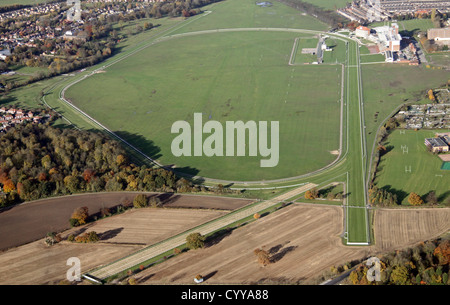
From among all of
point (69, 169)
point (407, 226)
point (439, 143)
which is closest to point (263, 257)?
point (407, 226)

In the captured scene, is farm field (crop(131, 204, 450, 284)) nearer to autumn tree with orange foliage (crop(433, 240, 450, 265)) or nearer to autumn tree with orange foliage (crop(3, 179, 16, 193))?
autumn tree with orange foliage (crop(433, 240, 450, 265))

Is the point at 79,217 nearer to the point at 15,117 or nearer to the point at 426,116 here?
the point at 15,117

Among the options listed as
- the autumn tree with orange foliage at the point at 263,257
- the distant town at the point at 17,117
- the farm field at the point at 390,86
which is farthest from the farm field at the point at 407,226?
the distant town at the point at 17,117

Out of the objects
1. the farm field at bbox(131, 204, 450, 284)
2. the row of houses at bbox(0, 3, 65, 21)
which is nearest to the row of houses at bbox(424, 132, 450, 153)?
the farm field at bbox(131, 204, 450, 284)

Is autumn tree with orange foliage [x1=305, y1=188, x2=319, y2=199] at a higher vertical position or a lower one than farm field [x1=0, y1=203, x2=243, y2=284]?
higher

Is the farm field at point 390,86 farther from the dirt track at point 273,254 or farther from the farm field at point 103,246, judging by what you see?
the farm field at point 103,246
